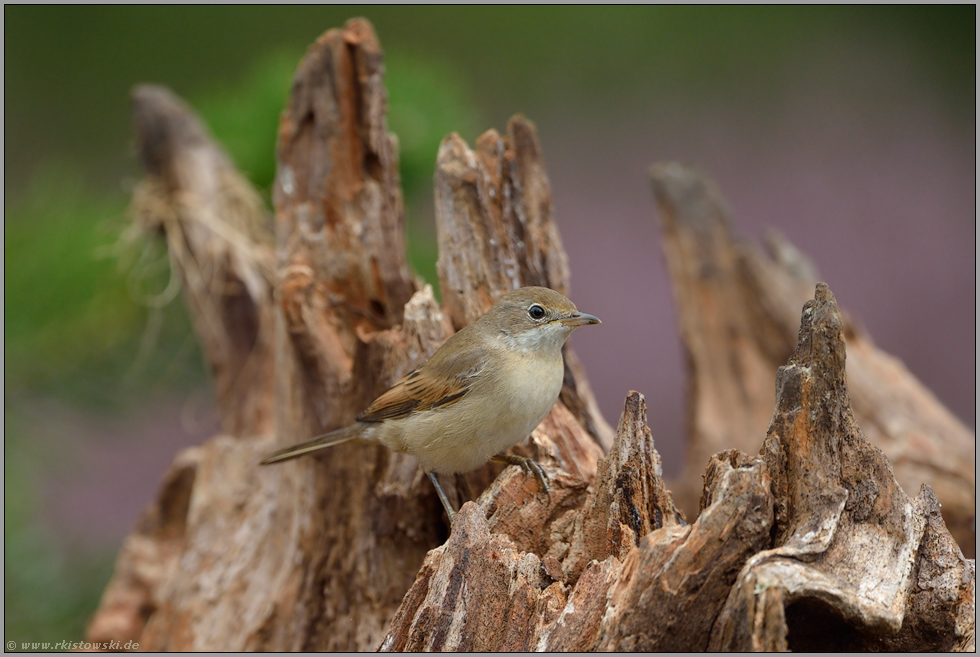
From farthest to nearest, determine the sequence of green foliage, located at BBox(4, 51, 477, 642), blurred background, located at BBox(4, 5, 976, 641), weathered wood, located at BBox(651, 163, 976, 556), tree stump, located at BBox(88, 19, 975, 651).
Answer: blurred background, located at BBox(4, 5, 976, 641) → weathered wood, located at BBox(651, 163, 976, 556) → green foliage, located at BBox(4, 51, 477, 642) → tree stump, located at BBox(88, 19, 975, 651)

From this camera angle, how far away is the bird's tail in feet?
9.12

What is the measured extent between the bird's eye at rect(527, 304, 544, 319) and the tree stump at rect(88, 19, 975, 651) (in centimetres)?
32

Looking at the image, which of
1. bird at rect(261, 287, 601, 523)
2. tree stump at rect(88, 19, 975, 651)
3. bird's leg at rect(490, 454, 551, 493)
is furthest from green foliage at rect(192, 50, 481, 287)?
bird's leg at rect(490, 454, 551, 493)

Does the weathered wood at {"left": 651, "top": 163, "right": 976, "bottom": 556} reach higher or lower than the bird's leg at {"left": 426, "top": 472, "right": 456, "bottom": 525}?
higher

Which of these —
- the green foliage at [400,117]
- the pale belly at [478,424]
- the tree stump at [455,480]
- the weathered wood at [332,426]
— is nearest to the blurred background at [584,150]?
the green foliage at [400,117]

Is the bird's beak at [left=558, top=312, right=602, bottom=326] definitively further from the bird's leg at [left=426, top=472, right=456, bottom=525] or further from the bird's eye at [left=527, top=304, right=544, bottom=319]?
the bird's leg at [left=426, top=472, right=456, bottom=525]

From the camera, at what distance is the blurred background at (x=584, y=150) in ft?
14.4

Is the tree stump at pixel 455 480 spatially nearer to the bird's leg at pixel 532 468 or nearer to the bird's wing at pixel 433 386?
the bird's leg at pixel 532 468

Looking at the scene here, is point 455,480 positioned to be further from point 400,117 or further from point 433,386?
point 400,117

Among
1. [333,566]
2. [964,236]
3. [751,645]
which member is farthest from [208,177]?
[964,236]

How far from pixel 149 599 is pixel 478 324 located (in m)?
2.41

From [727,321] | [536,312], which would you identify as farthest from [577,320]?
[727,321]

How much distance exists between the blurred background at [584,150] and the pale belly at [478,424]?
6.08 feet

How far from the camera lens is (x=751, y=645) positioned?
5.14 ft
